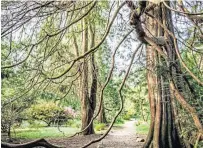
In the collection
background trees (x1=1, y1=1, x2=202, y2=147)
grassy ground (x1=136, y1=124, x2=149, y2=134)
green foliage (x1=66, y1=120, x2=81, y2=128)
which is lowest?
grassy ground (x1=136, y1=124, x2=149, y2=134)

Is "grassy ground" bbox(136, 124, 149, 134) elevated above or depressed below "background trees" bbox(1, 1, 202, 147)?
below

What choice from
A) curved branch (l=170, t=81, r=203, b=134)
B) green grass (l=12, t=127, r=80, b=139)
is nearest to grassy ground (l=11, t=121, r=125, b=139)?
green grass (l=12, t=127, r=80, b=139)

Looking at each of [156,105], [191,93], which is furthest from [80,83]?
[191,93]

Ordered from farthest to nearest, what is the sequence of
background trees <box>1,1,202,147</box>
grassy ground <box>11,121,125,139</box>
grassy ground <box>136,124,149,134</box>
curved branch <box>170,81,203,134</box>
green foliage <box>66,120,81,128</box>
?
green foliage <box>66,120,81,128</box> < grassy ground <box>136,124,149,134</box> < grassy ground <box>11,121,125,139</box> < background trees <box>1,1,202,147</box> < curved branch <box>170,81,203,134</box>

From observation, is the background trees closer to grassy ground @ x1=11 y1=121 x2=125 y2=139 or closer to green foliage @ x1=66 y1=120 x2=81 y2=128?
grassy ground @ x1=11 y1=121 x2=125 y2=139

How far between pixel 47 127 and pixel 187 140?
14.8ft

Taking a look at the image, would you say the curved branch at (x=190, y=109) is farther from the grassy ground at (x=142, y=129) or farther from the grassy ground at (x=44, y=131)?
the grassy ground at (x=142, y=129)

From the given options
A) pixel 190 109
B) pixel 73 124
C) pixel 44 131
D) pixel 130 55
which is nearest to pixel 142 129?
pixel 73 124

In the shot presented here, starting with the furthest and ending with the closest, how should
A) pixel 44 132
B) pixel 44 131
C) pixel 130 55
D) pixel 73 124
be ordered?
1. pixel 73 124
2. pixel 44 131
3. pixel 44 132
4. pixel 130 55

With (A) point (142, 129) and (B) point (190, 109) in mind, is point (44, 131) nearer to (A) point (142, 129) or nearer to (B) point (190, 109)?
(A) point (142, 129)

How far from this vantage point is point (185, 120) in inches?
86.0

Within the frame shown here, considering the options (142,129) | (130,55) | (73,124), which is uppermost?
(130,55)

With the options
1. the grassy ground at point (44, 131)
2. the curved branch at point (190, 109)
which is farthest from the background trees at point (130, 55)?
the grassy ground at point (44, 131)

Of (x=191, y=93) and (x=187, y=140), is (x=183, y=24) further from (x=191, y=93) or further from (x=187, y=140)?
(x=187, y=140)
